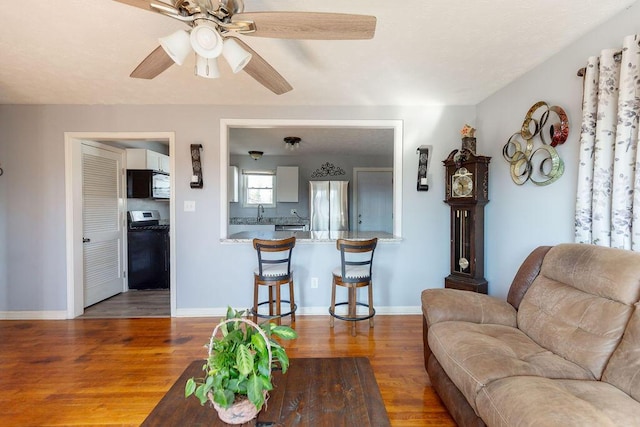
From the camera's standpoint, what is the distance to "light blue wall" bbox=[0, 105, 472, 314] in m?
3.30

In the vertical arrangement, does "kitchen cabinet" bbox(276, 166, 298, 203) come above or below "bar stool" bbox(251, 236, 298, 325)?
above

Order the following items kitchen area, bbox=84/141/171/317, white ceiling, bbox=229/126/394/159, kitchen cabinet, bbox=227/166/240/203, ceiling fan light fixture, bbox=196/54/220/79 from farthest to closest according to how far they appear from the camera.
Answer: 1. kitchen cabinet, bbox=227/166/240/203
2. white ceiling, bbox=229/126/394/159
3. kitchen area, bbox=84/141/171/317
4. ceiling fan light fixture, bbox=196/54/220/79

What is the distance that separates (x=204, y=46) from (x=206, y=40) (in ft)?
0.10

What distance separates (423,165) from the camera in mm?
3316

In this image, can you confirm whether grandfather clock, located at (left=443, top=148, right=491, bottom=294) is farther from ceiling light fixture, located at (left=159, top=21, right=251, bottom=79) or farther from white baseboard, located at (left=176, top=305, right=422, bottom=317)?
ceiling light fixture, located at (left=159, top=21, right=251, bottom=79)

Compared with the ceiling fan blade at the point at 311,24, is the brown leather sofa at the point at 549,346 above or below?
below

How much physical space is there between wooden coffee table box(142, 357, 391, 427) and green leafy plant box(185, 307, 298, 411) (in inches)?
5.2

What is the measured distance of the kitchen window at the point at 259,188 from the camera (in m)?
6.52

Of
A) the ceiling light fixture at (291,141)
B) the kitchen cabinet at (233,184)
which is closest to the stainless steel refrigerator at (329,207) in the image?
the ceiling light fixture at (291,141)

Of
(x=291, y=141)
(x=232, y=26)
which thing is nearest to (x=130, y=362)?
(x=232, y=26)

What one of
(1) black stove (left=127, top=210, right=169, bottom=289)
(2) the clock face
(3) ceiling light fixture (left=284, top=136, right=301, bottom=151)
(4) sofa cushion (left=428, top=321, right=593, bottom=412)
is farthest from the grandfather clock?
(1) black stove (left=127, top=210, right=169, bottom=289)

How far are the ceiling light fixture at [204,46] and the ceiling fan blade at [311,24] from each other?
102mm

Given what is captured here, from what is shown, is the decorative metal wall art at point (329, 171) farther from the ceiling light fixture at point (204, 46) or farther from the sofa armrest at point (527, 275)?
the ceiling light fixture at point (204, 46)

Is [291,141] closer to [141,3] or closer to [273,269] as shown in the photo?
[273,269]
